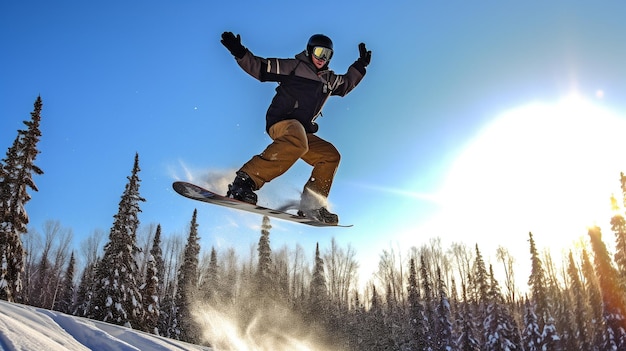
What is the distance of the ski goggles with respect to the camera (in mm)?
5461

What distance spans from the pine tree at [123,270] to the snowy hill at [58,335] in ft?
62.1

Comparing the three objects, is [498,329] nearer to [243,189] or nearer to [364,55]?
[364,55]

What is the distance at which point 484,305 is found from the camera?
39.4 metres

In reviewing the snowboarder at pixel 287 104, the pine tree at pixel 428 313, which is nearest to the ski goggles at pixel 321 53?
the snowboarder at pixel 287 104

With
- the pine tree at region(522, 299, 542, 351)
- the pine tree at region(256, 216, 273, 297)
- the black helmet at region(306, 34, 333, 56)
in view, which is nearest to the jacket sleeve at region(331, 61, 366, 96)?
the black helmet at region(306, 34, 333, 56)

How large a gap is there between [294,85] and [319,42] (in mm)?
630

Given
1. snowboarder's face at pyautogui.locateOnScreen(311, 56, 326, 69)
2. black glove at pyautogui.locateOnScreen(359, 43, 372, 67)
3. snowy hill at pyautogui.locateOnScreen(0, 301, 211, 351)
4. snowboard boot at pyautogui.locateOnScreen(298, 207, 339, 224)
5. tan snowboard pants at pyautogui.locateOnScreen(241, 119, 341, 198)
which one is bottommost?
snowy hill at pyautogui.locateOnScreen(0, 301, 211, 351)

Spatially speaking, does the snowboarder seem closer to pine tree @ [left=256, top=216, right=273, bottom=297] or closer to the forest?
the forest

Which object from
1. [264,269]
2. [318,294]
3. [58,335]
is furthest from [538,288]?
[58,335]

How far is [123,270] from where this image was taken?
21.4 meters

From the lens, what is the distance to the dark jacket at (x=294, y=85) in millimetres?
5387

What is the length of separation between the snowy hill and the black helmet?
3803mm

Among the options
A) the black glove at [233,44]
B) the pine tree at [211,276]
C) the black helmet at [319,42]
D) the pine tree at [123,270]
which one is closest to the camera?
the black glove at [233,44]

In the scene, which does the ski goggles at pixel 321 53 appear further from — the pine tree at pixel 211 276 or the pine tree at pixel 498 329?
the pine tree at pixel 498 329
